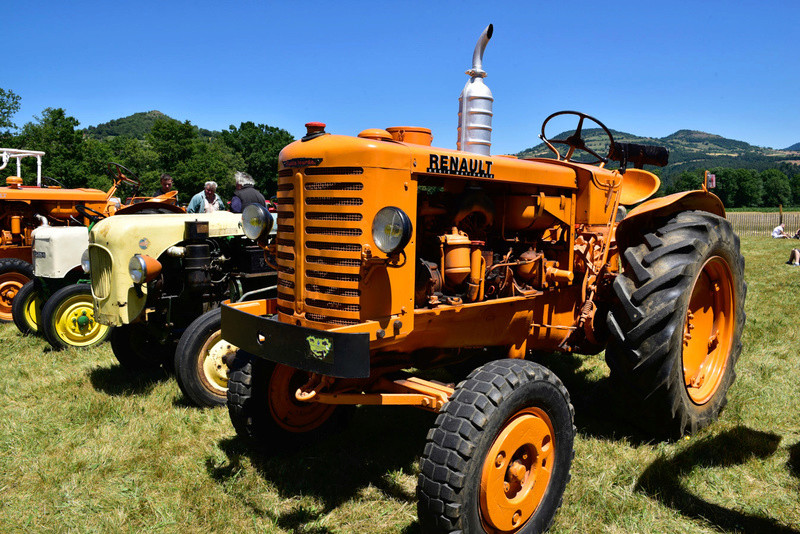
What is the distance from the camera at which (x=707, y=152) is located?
15025 cm

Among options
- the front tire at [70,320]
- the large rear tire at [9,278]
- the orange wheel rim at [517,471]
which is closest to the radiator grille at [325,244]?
the orange wheel rim at [517,471]

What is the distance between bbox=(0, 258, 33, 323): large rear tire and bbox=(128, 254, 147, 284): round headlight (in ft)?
16.2

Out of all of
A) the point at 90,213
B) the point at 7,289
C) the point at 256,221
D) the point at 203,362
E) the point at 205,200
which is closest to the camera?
the point at 256,221

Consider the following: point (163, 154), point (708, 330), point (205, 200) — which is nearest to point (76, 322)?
point (205, 200)

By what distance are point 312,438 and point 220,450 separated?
0.63m

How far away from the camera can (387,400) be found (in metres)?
2.74

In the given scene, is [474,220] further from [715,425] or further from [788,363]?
[788,363]

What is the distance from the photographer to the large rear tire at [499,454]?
2354mm

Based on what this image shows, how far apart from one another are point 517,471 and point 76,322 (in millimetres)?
5575

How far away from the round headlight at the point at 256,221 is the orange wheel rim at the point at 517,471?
1774 mm

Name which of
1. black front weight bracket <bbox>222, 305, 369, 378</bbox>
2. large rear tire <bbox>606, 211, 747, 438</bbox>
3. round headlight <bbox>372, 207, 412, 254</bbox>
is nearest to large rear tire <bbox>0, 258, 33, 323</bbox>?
black front weight bracket <bbox>222, 305, 369, 378</bbox>

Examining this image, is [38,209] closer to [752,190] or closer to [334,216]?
[334,216]

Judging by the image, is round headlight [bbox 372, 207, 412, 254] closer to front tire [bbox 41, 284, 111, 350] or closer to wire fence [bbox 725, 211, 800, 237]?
front tire [bbox 41, 284, 111, 350]

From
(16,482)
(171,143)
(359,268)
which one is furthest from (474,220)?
(171,143)
